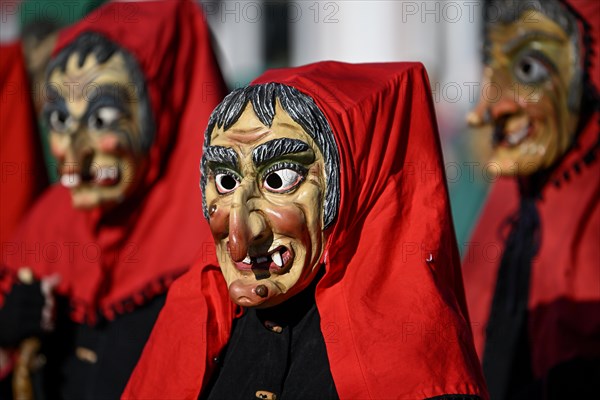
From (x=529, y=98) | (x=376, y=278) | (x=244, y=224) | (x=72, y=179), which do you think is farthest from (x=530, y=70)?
(x=244, y=224)

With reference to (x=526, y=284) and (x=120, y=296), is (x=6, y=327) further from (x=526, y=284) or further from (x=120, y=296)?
(x=526, y=284)

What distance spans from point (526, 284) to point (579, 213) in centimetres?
33

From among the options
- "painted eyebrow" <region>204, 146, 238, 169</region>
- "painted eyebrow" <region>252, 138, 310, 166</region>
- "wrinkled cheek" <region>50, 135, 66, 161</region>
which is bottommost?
"wrinkled cheek" <region>50, 135, 66, 161</region>

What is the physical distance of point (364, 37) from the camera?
1191cm

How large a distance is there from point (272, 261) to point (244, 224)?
0.14 meters

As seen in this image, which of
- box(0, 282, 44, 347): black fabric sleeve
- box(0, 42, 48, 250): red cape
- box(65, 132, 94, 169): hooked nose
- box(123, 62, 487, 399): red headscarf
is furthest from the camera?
box(0, 42, 48, 250): red cape

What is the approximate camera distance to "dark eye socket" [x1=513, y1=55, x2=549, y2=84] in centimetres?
462

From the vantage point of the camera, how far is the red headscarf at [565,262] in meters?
4.31

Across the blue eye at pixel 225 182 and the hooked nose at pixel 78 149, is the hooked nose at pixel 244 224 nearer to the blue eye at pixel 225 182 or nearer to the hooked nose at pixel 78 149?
the blue eye at pixel 225 182

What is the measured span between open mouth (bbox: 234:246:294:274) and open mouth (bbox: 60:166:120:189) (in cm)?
151

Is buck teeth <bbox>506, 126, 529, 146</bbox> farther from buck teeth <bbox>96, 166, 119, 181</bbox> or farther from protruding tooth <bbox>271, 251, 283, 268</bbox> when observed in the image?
protruding tooth <bbox>271, 251, 283, 268</bbox>

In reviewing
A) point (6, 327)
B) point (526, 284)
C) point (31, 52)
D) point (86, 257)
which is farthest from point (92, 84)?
point (526, 284)

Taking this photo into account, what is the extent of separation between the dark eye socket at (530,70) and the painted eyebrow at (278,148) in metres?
1.80

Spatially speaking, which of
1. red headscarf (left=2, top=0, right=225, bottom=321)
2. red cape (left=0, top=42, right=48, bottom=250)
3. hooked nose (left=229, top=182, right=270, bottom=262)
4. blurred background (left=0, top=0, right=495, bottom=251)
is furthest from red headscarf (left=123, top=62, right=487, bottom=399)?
blurred background (left=0, top=0, right=495, bottom=251)
